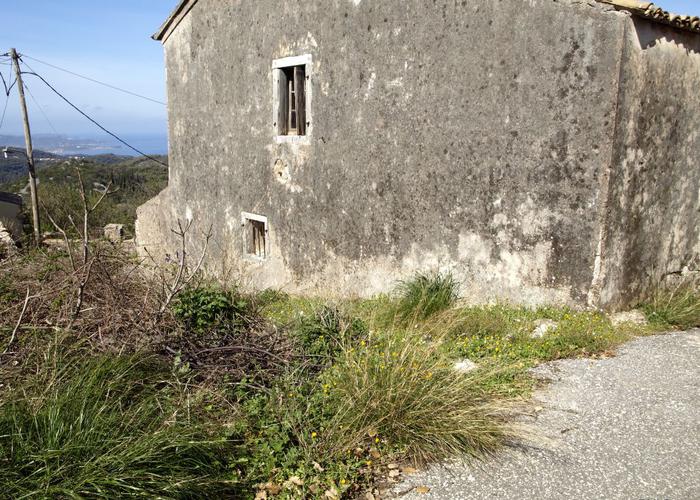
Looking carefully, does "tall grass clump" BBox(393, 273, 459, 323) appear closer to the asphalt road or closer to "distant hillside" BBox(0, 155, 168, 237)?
the asphalt road

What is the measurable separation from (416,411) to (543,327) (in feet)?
8.68

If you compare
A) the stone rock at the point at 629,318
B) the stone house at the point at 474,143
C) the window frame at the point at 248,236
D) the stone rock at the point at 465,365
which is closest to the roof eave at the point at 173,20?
the stone house at the point at 474,143

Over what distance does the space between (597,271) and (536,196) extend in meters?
1.02

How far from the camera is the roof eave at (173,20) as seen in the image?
10836 millimetres

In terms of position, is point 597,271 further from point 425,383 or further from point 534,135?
point 425,383

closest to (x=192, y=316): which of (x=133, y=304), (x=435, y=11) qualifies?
(x=133, y=304)

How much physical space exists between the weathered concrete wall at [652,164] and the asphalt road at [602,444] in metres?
1.46

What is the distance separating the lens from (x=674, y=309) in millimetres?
6230

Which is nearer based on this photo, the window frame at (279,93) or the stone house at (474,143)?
the stone house at (474,143)

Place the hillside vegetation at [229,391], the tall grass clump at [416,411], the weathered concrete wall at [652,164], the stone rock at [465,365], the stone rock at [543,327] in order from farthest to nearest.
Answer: the weathered concrete wall at [652,164]
the stone rock at [543,327]
the stone rock at [465,365]
the tall grass clump at [416,411]
the hillside vegetation at [229,391]

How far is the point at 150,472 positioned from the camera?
118 inches

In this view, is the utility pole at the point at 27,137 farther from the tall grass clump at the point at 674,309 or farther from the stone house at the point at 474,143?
the tall grass clump at the point at 674,309

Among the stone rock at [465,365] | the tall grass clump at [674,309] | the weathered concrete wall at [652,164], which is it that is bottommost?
the stone rock at [465,365]

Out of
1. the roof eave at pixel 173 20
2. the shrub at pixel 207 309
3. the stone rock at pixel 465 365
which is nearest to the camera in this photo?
the stone rock at pixel 465 365
